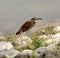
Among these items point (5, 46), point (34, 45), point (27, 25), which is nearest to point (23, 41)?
point (27, 25)

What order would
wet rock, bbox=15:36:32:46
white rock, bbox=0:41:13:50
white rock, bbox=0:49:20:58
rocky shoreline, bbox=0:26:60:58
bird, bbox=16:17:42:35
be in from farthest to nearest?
bird, bbox=16:17:42:35 → wet rock, bbox=15:36:32:46 → white rock, bbox=0:41:13:50 → white rock, bbox=0:49:20:58 → rocky shoreline, bbox=0:26:60:58

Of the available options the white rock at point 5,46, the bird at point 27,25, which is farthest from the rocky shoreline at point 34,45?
the bird at point 27,25

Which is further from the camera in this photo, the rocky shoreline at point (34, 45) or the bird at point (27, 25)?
the bird at point (27, 25)

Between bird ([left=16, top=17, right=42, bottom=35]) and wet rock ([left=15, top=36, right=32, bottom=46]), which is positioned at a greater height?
bird ([left=16, top=17, right=42, bottom=35])

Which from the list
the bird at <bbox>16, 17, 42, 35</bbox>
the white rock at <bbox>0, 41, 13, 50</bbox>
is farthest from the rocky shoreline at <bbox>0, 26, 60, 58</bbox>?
the bird at <bbox>16, 17, 42, 35</bbox>

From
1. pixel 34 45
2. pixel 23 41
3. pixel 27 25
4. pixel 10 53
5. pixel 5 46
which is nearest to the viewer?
pixel 10 53

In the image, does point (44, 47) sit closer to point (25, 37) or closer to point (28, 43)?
point (28, 43)

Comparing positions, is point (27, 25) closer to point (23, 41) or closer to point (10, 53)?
point (23, 41)

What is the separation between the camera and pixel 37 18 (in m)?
15.5

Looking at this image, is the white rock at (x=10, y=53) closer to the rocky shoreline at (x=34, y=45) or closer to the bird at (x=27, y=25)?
the rocky shoreline at (x=34, y=45)

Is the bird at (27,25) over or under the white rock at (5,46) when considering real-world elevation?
over

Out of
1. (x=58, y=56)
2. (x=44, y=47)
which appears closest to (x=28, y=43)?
(x=44, y=47)

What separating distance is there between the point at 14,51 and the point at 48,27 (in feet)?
15.2

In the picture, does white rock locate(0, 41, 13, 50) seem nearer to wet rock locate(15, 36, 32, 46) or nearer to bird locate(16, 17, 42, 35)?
wet rock locate(15, 36, 32, 46)
